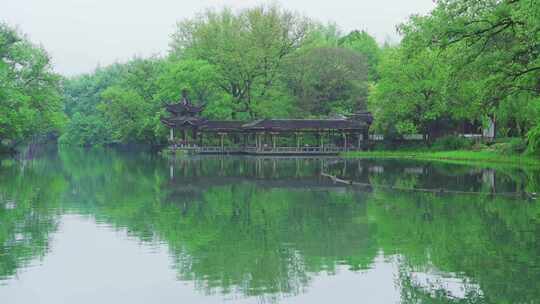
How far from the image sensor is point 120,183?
33625 mm

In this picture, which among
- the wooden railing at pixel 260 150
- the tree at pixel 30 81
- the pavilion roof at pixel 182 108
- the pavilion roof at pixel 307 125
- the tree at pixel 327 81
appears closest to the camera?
the tree at pixel 30 81

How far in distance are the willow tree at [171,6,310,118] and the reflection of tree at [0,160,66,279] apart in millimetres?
40249

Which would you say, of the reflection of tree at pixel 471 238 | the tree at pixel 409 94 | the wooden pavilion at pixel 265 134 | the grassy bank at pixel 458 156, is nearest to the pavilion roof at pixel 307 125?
the wooden pavilion at pixel 265 134

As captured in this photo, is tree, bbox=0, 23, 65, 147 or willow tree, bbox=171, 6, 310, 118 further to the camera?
willow tree, bbox=171, 6, 310, 118

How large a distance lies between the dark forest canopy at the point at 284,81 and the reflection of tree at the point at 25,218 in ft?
59.1

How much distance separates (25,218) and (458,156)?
40.3 meters

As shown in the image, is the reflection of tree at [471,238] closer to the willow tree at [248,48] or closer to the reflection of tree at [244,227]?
the reflection of tree at [244,227]

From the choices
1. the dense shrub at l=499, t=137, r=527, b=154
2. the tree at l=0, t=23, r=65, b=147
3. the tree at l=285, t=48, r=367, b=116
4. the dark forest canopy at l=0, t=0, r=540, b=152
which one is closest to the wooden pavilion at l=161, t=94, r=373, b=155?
the dark forest canopy at l=0, t=0, r=540, b=152

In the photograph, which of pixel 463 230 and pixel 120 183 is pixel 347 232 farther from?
pixel 120 183

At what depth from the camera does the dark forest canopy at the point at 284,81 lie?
3278 centimetres

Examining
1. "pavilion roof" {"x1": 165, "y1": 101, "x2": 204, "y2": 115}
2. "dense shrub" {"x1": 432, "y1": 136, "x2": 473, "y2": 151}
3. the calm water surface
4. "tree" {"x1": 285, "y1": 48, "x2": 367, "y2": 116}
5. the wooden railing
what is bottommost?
the calm water surface

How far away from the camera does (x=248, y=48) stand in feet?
239

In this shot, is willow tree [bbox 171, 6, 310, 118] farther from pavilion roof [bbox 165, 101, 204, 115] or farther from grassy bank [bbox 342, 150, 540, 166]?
grassy bank [bbox 342, 150, 540, 166]

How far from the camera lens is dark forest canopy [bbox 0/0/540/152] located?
1291 inches
